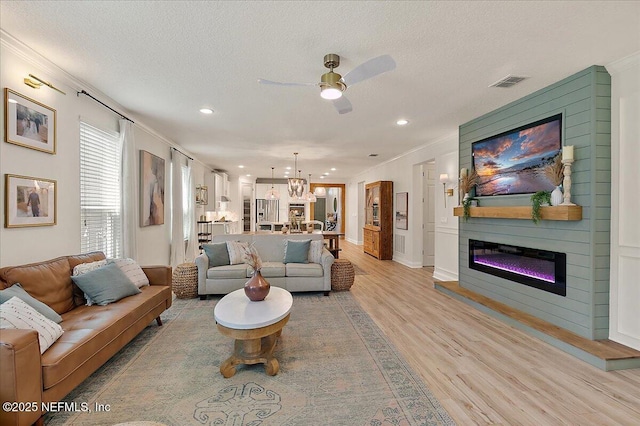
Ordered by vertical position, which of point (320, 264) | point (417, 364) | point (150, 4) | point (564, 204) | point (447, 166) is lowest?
point (417, 364)

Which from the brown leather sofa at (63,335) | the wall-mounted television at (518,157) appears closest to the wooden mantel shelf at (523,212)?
the wall-mounted television at (518,157)

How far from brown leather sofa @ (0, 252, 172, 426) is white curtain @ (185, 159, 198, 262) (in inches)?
144

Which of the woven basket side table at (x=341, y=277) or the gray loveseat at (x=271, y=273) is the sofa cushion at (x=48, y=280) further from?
the woven basket side table at (x=341, y=277)

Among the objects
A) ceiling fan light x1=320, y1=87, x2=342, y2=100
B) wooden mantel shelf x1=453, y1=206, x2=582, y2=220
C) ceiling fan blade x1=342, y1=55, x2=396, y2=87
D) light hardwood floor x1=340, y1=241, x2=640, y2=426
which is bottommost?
light hardwood floor x1=340, y1=241, x2=640, y2=426

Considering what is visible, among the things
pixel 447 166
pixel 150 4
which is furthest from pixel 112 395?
pixel 447 166

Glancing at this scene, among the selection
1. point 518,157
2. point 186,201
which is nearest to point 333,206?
point 186,201

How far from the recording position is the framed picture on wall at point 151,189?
15.1ft

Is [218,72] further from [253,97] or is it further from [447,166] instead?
[447,166]

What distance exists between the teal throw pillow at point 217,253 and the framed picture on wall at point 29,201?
194 cm

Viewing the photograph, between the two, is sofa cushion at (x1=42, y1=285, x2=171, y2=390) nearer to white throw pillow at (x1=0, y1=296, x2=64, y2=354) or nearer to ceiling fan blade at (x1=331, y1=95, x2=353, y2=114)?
white throw pillow at (x1=0, y1=296, x2=64, y2=354)

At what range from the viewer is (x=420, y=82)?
3119 mm

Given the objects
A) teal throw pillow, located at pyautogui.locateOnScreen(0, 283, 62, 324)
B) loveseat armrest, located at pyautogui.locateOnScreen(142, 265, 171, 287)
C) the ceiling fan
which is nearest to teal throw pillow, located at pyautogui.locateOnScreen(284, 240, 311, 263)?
loveseat armrest, located at pyautogui.locateOnScreen(142, 265, 171, 287)

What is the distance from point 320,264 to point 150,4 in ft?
12.3

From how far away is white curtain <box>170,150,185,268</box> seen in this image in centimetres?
588
